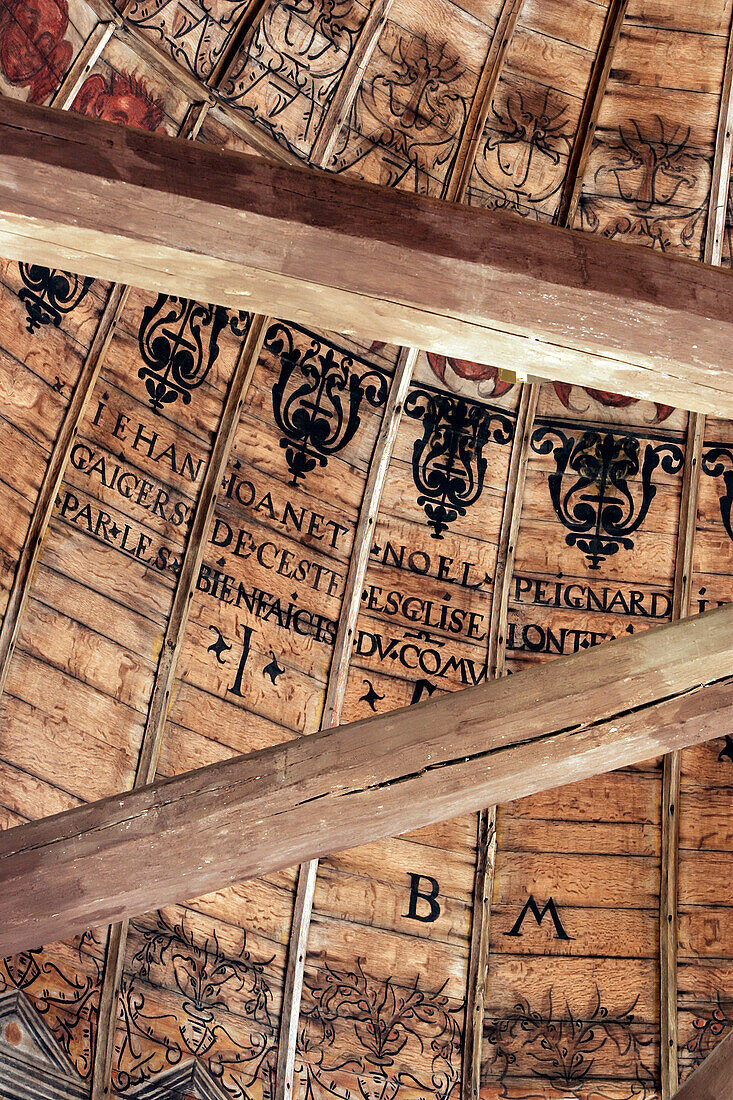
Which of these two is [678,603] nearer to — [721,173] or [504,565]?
[504,565]

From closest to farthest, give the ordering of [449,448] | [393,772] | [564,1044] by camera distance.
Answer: [393,772] → [564,1044] → [449,448]

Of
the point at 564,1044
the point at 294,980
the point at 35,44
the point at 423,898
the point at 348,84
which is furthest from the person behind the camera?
the point at 423,898

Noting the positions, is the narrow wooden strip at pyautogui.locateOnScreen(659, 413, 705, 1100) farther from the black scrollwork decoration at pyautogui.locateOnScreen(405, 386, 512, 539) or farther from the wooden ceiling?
the black scrollwork decoration at pyautogui.locateOnScreen(405, 386, 512, 539)

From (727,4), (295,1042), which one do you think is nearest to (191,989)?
(295,1042)

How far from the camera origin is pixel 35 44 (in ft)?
13.8

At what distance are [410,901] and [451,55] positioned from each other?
3.89 m

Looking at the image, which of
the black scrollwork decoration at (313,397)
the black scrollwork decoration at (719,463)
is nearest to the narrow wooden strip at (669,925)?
the black scrollwork decoration at (719,463)

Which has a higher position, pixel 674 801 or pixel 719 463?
pixel 719 463

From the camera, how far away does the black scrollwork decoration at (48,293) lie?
A: 4.47 metres

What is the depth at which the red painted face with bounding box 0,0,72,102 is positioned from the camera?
411 cm

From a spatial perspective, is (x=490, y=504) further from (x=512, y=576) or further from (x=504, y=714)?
(x=504, y=714)

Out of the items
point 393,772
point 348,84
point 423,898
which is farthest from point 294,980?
point 348,84

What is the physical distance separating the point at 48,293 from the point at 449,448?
2.03m

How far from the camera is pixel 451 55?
16.3ft
